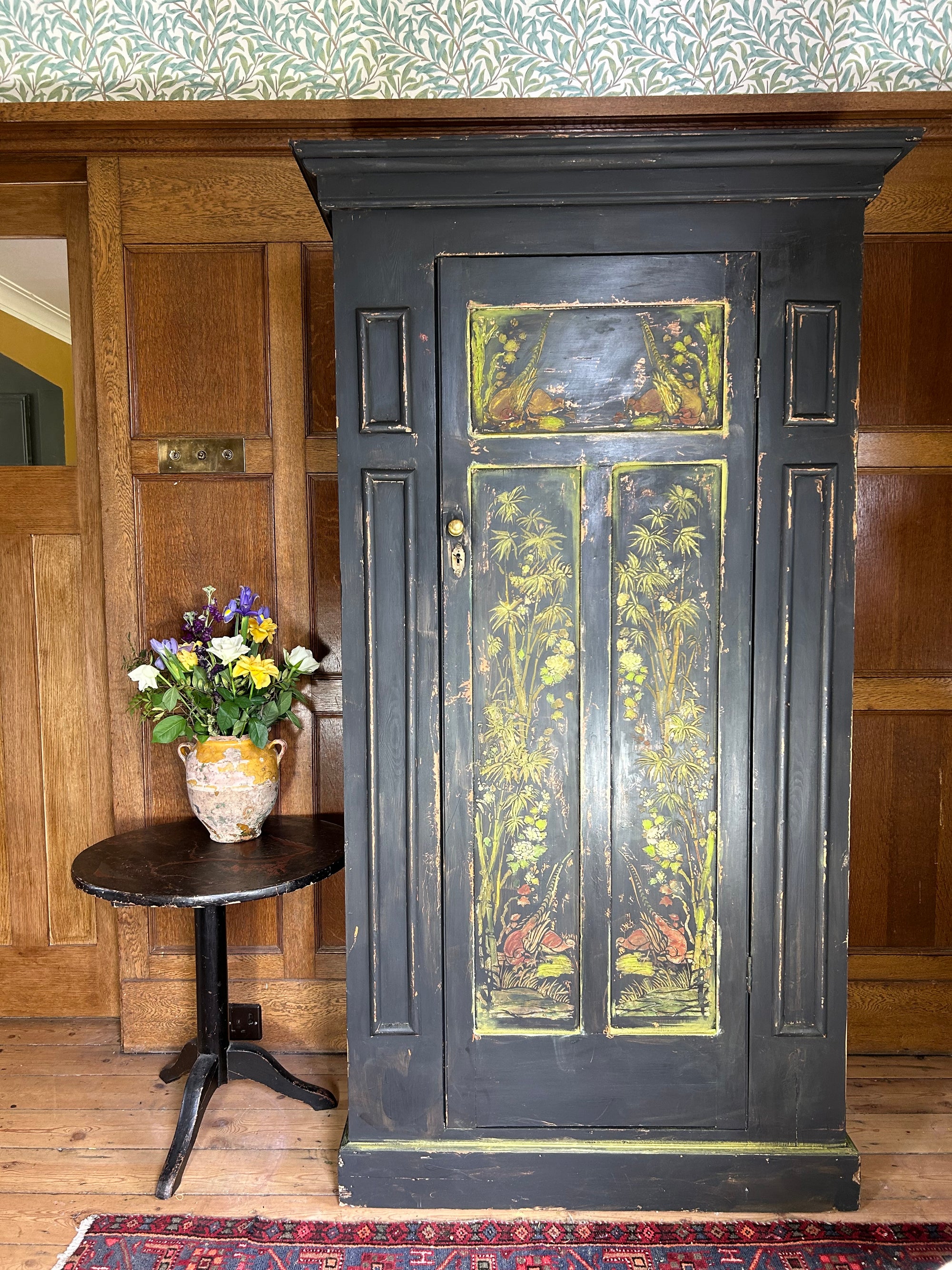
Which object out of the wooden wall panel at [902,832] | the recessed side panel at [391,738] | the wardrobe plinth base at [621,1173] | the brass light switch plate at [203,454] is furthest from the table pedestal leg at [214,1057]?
the wooden wall panel at [902,832]

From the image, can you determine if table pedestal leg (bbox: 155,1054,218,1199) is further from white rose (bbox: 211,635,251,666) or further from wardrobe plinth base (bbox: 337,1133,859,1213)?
white rose (bbox: 211,635,251,666)

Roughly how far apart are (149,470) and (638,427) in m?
1.44

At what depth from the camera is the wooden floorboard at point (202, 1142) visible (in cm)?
196

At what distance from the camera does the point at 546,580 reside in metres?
1.86

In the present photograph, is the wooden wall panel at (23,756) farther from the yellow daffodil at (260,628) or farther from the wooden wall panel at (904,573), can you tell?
the wooden wall panel at (904,573)

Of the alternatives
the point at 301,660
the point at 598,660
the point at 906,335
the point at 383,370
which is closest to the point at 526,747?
the point at 598,660

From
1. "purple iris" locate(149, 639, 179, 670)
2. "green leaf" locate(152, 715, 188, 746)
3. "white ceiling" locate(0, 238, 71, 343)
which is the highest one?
"white ceiling" locate(0, 238, 71, 343)

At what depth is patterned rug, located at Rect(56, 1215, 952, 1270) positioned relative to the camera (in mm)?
1808

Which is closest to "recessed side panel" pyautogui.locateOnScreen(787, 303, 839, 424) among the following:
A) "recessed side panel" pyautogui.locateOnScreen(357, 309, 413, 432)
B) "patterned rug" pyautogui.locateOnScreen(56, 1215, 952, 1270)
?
"recessed side panel" pyautogui.locateOnScreen(357, 309, 413, 432)

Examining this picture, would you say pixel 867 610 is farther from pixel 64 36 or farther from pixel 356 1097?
pixel 64 36

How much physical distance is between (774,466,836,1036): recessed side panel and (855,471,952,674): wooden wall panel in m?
0.80

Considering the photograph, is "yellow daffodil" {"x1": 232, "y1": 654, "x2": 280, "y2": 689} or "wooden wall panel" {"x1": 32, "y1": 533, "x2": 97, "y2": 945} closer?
"yellow daffodil" {"x1": 232, "y1": 654, "x2": 280, "y2": 689}

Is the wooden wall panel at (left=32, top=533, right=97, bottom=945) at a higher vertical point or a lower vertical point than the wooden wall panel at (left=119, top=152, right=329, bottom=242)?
lower

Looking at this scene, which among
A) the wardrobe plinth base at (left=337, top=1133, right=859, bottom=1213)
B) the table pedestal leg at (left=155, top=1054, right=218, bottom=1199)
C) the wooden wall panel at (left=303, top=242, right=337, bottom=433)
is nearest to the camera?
the wardrobe plinth base at (left=337, top=1133, right=859, bottom=1213)
